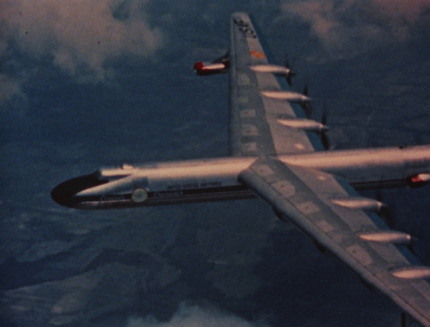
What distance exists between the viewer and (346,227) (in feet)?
115

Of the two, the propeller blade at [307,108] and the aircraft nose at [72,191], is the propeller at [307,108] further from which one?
the aircraft nose at [72,191]

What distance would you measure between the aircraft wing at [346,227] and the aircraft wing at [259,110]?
3.37m

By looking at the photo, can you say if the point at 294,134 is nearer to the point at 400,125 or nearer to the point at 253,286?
the point at 253,286

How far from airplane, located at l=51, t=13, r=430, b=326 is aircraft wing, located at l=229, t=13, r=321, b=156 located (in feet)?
0.36

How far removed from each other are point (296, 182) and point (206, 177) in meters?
8.09

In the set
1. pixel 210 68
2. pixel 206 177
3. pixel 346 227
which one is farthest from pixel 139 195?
pixel 210 68

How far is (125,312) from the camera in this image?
4867 inches

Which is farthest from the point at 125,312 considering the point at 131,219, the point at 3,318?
the point at 131,219

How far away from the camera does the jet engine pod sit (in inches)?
1646

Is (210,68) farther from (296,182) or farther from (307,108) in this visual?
(296,182)

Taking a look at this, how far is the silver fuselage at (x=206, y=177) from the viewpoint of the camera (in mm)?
41625

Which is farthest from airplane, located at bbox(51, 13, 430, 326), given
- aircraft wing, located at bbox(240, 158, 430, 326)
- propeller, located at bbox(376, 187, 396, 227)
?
propeller, located at bbox(376, 187, 396, 227)

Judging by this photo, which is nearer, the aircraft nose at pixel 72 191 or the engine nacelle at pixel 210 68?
the aircraft nose at pixel 72 191

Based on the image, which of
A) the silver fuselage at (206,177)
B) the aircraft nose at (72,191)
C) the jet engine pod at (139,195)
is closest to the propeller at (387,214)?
the silver fuselage at (206,177)
